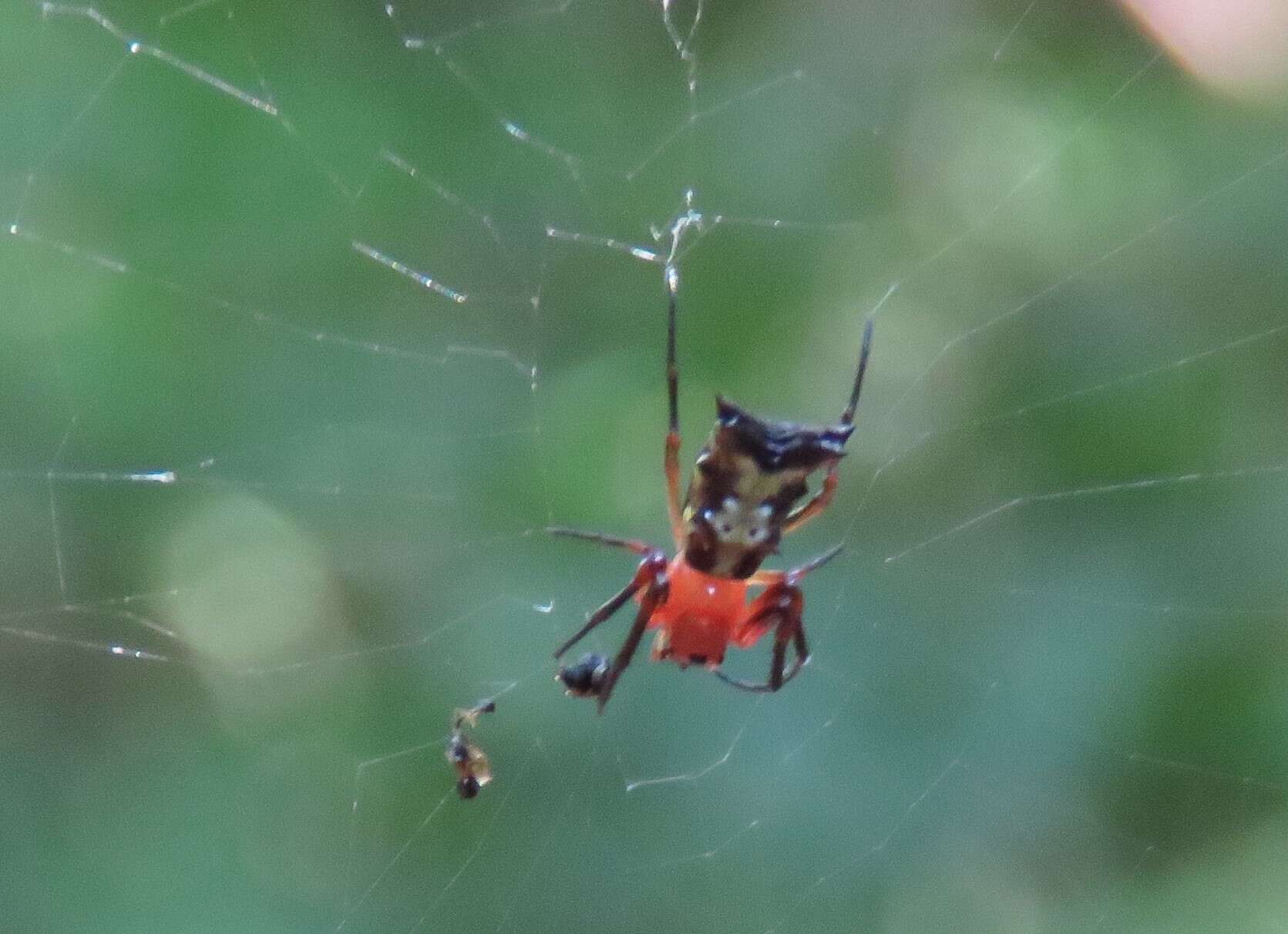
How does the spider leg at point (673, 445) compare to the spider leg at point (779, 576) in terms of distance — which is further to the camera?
the spider leg at point (779, 576)

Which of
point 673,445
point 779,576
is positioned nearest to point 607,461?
point 779,576

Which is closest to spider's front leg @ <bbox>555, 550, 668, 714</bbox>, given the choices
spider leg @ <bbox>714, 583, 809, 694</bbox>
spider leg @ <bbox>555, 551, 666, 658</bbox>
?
spider leg @ <bbox>555, 551, 666, 658</bbox>

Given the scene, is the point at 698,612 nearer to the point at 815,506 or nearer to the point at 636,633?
the point at 636,633

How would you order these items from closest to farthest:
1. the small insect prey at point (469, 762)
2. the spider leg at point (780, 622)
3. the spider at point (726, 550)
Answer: the spider at point (726, 550)
the spider leg at point (780, 622)
the small insect prey at point (469, 762)

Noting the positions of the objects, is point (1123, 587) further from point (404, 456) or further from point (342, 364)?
point (342, 364)

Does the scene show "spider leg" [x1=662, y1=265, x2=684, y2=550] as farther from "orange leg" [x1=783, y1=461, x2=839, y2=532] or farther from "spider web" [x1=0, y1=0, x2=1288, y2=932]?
"spider web" [x1=0, y1=0, x2=1288, y2=932]

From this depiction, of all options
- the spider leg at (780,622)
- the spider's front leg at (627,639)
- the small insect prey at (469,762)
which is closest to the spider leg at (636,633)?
the spider's front leg at (627,639)

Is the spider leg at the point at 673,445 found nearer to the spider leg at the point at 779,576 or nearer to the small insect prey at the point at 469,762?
the spider leg at the point at 779,576
